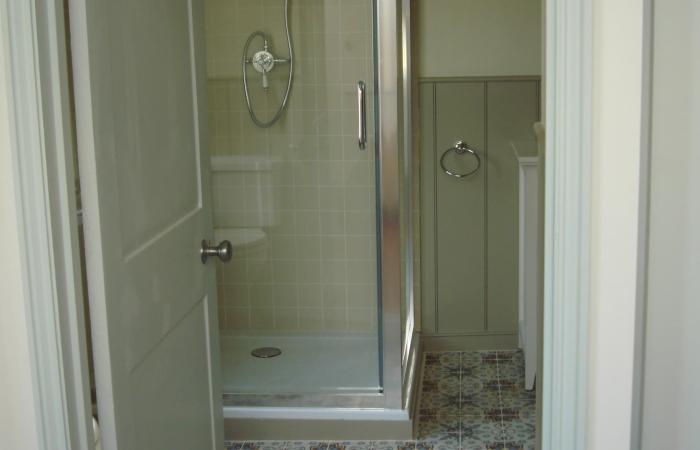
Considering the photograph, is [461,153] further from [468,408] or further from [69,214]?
[69,214]

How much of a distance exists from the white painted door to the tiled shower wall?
0.95 m

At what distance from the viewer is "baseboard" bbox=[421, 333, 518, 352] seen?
13.4 feet

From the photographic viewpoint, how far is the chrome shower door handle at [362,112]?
3.16 meters

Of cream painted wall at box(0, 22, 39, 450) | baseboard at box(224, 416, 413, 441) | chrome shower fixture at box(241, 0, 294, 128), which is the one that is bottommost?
baseboard at box(224, 416, 413, 441)

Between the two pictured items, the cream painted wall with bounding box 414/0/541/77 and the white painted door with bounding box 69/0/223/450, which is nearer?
the white painted door with bounding box 69/0/223/450

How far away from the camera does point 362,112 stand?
3.16 meters

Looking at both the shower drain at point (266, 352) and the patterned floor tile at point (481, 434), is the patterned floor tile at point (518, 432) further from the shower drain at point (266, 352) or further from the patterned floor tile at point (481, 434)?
the shower drain at point (266, 352)

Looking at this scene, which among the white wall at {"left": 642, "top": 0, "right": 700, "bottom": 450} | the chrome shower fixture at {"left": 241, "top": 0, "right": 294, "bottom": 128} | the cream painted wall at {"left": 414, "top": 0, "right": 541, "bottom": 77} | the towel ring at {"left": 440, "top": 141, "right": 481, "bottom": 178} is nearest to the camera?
the white wall at {"left": 642, "top": 0, "right": 700, "bottom": 450}

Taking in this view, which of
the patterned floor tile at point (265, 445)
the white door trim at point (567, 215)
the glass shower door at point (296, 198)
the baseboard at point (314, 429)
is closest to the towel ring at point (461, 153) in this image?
the glass shower door at point (296, 198)

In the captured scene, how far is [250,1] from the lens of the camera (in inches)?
130

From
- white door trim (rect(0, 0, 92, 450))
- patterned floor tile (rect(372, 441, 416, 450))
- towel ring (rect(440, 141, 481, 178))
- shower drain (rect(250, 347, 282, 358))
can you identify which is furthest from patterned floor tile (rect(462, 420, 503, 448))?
white door trim (rect(0, 0, 92, 450))

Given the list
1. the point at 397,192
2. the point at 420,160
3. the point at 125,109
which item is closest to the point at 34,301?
the point at 125,109

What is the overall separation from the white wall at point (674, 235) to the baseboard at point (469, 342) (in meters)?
2.45

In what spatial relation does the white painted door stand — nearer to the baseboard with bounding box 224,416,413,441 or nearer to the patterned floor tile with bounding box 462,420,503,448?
the baseboard with bounding box 224,416,413,441
